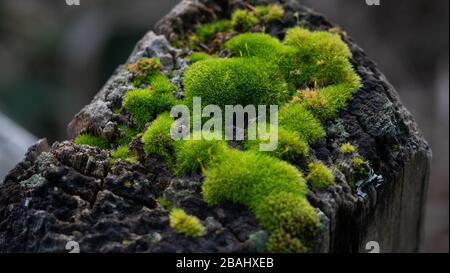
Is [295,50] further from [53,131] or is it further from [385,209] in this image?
[53,131]

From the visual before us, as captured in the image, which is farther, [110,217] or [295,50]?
[295,50]

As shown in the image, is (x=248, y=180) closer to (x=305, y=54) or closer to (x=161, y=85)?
(x=161, y=85)

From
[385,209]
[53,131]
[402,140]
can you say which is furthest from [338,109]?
[53,131]

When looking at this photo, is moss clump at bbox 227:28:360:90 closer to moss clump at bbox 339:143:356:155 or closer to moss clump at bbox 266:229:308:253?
moss clump at bbox 339:143:356:155

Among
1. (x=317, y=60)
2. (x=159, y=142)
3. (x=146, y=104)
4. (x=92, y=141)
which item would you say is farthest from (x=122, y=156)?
(x=317, y=60)

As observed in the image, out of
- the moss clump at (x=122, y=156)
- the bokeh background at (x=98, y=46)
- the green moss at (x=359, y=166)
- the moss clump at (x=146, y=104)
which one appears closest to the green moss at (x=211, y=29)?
the moss clump at (x=146, y=104)

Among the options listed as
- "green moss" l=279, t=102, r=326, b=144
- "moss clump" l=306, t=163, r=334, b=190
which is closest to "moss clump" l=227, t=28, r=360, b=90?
"green moss" l=279, t=102, r=326, b=144
